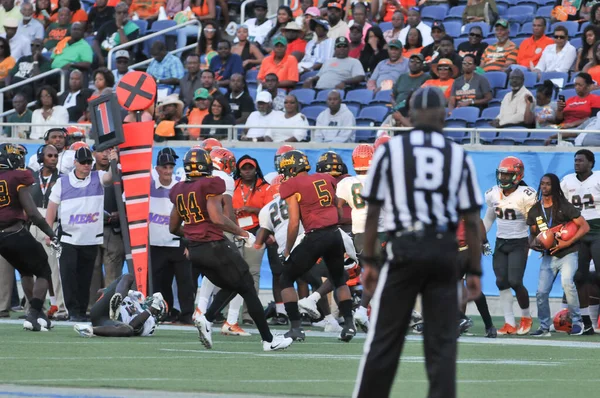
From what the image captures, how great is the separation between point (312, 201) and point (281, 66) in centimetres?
836

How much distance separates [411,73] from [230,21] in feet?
19.5

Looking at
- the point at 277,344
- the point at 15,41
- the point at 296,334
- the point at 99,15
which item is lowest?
the point at 296,334

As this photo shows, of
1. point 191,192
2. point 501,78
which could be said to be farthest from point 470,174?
point 501,78

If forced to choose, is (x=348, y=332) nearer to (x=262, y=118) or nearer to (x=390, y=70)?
(x=262, y=118)

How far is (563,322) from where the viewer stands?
49.3ft

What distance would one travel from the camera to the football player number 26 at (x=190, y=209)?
37.6 ft

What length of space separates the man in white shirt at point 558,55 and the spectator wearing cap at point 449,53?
112cm

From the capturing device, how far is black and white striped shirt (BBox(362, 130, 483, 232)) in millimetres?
6352

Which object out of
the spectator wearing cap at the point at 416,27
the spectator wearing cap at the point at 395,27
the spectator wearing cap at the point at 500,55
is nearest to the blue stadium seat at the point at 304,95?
the spectator wearing cap at the point at 395,27

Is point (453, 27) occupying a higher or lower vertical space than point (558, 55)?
higher

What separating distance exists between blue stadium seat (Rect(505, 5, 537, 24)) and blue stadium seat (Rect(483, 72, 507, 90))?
7.00 ft

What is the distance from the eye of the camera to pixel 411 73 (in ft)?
62.3

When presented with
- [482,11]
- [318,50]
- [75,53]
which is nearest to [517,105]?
[482,11]

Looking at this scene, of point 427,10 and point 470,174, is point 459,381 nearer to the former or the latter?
point 470,174
